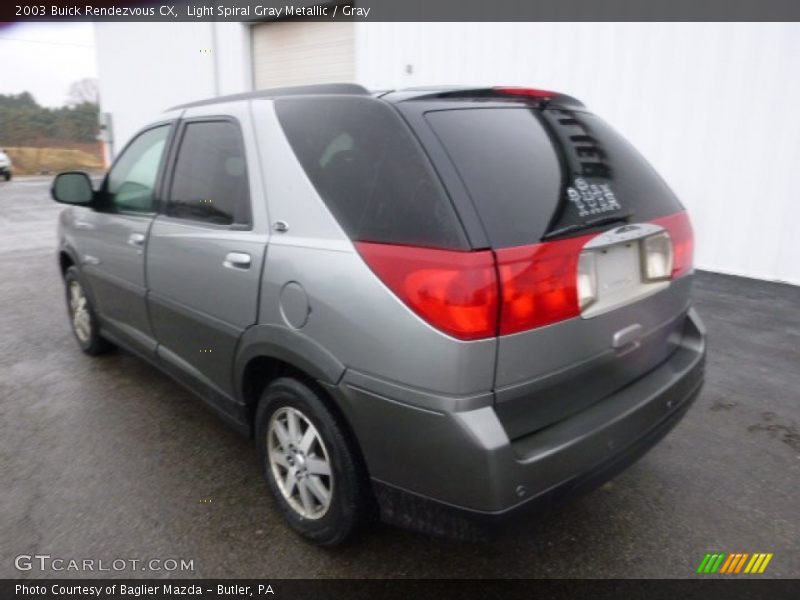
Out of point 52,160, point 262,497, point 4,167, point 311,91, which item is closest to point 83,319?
point 262,497

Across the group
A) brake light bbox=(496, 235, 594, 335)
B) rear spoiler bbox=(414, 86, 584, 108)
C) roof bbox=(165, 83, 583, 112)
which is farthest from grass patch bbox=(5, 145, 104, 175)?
brake light bbox=(496, 235, 594, 335)

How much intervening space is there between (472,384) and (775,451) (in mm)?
2203

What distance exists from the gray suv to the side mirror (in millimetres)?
1304

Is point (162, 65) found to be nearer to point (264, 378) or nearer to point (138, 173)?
point (138, 173)

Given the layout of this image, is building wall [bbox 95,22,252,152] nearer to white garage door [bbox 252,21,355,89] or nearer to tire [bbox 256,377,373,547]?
white garage door [bbox 252,21,355,89]

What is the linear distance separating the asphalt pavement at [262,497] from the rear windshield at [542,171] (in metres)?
0.97

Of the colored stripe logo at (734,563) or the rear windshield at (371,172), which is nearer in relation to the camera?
the rear windshield at (371,172)

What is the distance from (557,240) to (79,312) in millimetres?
3816

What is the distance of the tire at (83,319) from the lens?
419 centimetres

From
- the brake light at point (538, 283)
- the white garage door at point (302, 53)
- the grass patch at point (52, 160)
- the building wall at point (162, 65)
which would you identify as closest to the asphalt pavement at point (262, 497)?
the brake light at point (538, 283)

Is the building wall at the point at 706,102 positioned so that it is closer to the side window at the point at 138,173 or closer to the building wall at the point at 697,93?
the building wall at the point at 697,93

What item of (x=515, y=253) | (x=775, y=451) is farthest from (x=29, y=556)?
(x=775, y=451)

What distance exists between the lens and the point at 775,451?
10.0 feet

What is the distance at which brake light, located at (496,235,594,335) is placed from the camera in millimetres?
1773
